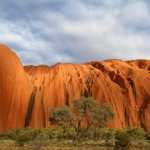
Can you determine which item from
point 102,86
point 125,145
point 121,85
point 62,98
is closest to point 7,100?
point 62,98

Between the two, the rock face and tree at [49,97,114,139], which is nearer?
tree at [49,97,114,139]

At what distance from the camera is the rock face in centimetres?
8638

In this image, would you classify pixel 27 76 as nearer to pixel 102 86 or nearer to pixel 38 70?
pixel 38 70

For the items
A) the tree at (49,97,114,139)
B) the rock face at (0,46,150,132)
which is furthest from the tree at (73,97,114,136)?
the rock face at (0,46,150,132)

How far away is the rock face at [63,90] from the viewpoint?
283 ft

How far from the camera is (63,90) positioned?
92.3 m

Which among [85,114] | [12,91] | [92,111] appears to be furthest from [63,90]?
[92,111]

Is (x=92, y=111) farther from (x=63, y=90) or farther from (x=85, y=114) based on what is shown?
(x=63, y=90)

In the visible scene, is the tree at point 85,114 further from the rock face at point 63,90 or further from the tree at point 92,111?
the rock face at point 63,90

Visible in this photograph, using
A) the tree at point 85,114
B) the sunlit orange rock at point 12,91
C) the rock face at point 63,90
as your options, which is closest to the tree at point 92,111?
the tree at point 85,114

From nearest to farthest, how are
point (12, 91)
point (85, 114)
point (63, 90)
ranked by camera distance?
point (85, 114)
point (12, 91)
point (63, 90)

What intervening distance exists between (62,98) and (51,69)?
1230 centimetres

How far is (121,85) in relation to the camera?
9788 cm

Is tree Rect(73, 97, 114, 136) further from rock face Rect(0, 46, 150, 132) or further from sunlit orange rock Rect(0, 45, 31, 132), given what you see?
rock face Rect(0, 46, 150, 132)
